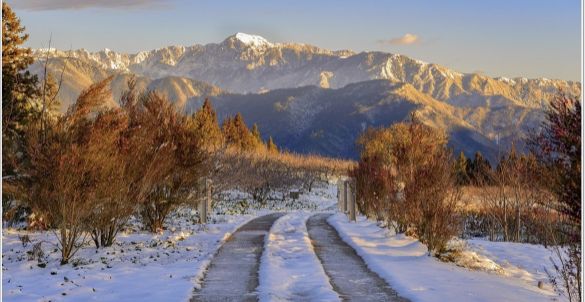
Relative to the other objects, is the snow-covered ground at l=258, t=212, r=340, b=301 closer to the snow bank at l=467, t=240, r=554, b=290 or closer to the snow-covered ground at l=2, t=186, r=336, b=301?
the snow-covered ground at l=2, t=186, r=336, b=301

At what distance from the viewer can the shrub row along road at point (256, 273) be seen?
34.6 ft

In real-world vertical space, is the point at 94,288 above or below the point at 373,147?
below

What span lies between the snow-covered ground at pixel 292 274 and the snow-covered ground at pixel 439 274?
1232 mm

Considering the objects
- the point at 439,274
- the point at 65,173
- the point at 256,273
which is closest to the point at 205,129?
the point at 65,173

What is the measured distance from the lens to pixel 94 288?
10984mm

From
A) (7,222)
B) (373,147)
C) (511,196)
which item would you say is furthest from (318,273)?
(373,147)

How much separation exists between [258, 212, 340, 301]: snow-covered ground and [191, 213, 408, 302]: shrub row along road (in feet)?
0.58

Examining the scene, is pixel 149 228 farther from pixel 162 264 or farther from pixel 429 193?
pixel 429 193

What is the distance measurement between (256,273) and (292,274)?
0.70m

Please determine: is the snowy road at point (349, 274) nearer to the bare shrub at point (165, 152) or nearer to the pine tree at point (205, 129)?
the bare shrub at point (165, 152)

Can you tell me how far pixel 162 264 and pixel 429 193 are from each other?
264 inches

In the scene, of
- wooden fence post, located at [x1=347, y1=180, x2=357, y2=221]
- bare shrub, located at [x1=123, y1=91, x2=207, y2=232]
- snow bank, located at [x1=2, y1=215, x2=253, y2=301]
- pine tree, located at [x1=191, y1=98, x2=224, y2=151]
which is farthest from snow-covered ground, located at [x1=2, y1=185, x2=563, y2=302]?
wooden fence post, located at [x1=347, y1=180, x2=357, y2=221]

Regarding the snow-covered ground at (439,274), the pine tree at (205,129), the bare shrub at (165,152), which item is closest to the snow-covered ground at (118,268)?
the bare shrub at (165,152)

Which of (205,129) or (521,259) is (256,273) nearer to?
(521,259)
